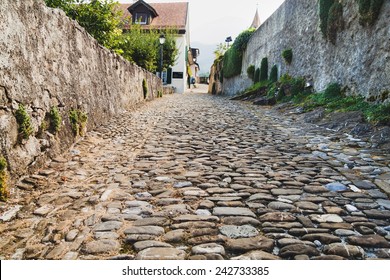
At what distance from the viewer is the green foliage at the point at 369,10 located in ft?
20.3

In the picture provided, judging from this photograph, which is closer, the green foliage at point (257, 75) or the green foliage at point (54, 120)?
the green foliage at point (54, 120)

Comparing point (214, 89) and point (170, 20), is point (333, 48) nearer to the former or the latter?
point (214, 89)

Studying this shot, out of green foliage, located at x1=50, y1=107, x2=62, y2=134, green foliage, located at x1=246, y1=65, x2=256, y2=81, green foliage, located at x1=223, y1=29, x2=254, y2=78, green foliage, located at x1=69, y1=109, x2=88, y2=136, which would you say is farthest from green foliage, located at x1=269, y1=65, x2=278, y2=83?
green foliage, located at x1=50, y1=107, x2=62, y2=134

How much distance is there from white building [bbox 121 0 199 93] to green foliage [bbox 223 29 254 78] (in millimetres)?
6606

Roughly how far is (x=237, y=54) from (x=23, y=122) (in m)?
20.8

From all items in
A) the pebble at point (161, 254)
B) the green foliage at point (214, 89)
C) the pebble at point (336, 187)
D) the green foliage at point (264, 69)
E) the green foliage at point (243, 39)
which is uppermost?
the green foliage at point (243, 39)

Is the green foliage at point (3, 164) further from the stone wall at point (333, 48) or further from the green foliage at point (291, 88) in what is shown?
the green foliage at point (291, 88)

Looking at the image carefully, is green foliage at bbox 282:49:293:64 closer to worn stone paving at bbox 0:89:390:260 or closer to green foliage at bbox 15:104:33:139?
worn stone paving at bbox 0:89:390:260

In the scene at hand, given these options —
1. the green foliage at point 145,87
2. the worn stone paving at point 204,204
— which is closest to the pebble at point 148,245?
the worn stone paving at point 204,204

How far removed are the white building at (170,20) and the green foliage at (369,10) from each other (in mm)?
22521

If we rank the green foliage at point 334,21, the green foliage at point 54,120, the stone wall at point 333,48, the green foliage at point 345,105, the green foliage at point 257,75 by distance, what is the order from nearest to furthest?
the green foliage at point 54,120 < the green foliage at point 345,105 < the stone wall at point 333,48 < the green foliage at point 334,21 < the green foliage at point 257,75

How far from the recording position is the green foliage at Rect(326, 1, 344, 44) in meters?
7.95

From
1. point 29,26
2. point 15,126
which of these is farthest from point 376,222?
point 29,26

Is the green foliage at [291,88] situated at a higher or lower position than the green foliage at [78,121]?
higher
